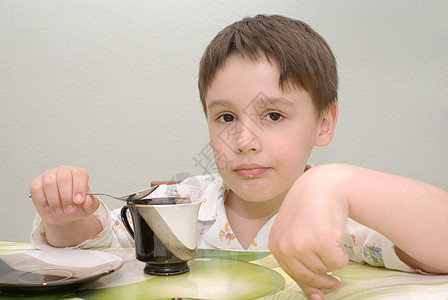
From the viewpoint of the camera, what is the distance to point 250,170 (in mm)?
750

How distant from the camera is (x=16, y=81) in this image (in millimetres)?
1594

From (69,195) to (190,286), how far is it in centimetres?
29

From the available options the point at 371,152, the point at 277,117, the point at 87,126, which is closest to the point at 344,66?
the point at 371,152

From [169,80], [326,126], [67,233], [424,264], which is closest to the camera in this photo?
[424,264]

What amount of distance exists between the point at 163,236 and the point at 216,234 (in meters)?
0.46

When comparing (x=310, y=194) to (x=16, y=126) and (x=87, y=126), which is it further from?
(x=16, y=126)

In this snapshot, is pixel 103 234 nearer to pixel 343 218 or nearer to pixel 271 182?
pixel 271 182

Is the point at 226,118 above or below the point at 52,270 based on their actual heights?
above

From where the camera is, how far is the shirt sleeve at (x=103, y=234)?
2.37ft

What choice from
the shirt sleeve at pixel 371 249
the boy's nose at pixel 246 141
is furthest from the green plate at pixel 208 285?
the boy's nose at pixel 246 141

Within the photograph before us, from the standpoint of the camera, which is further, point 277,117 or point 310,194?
point 277,117

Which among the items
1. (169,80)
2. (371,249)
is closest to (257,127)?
(371,249)

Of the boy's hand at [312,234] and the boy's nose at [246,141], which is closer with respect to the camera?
the boy's hand at [312,234]

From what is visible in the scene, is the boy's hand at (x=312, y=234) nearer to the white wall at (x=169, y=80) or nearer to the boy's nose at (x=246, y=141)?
the boy's nose at (x=246, y=141)
